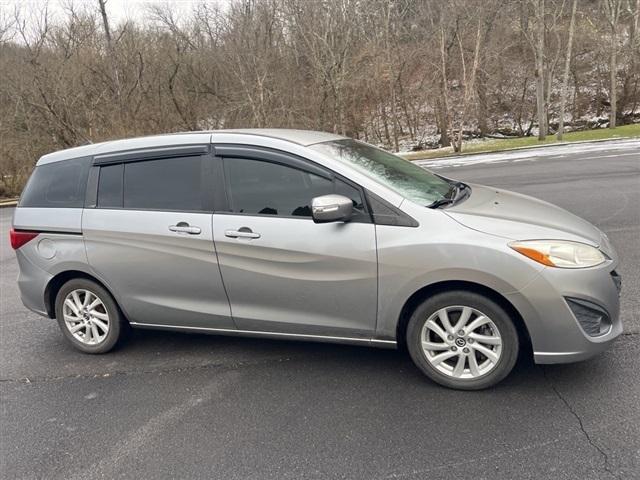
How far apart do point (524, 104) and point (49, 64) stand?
2895cm

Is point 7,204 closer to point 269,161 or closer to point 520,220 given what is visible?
point 269,161

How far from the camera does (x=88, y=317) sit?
4246 millimetres

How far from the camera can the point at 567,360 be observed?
302 centimetres

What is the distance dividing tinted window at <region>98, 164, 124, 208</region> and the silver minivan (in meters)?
0.01

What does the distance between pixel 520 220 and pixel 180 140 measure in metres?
2.56

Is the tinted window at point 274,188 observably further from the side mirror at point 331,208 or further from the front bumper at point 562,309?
the front bumper at point 562,309

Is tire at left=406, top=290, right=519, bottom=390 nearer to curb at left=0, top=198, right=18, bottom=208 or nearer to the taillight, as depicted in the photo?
the taillight

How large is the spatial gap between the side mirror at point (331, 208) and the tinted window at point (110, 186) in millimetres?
Result: 1784

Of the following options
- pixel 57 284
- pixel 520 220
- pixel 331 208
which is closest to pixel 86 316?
pixel 57 284

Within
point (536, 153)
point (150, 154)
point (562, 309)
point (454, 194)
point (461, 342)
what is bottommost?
point (536, 153)

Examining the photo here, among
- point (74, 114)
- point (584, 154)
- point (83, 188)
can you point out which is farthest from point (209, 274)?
point (74, 114)

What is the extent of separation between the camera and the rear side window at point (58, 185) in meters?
4.17

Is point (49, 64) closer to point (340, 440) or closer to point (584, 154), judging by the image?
point (584, 154)

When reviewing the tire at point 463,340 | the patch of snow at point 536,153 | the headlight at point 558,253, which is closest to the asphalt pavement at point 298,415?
the tire at point 463,340
